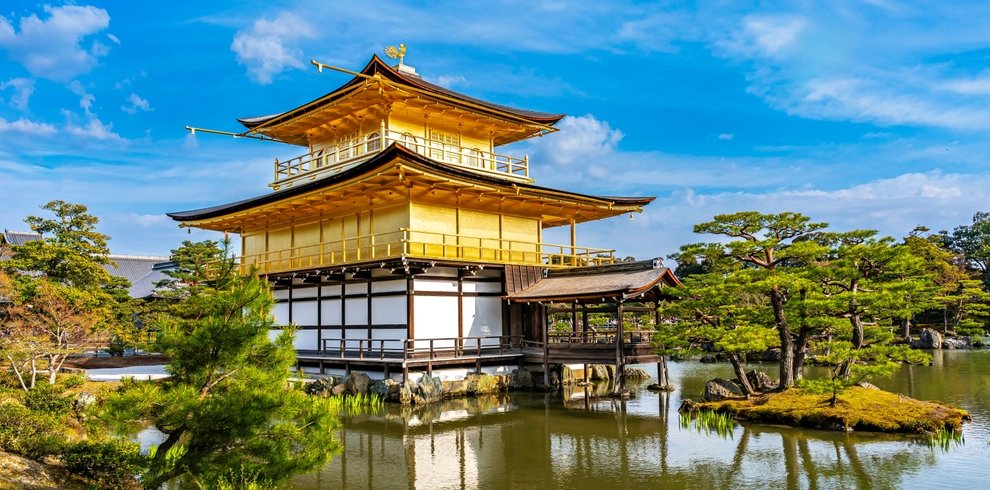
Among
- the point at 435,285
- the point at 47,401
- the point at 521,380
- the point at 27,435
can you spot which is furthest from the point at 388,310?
the point at 27,435

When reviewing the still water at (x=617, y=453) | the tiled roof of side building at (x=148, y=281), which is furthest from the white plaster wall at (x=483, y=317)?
the tiled roof of side building at (x=148, y=281)

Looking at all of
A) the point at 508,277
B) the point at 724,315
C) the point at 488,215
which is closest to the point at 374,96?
the point at 488,215

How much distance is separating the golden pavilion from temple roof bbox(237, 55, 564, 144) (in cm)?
7

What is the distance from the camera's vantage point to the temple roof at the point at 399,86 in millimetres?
23422

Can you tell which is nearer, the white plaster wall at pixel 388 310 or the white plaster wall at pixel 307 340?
the white plaster wall at pixel 388 310

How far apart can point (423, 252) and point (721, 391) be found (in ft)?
32.6

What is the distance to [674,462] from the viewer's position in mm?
12531

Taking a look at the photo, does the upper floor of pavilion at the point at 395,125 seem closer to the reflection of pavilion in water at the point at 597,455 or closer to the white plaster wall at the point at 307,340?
the white plaster wall at the point at 307,340

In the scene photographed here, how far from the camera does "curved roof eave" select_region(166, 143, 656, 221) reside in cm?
2006

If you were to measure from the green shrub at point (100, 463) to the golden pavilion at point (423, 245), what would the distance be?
10.8m

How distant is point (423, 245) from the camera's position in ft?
73.2

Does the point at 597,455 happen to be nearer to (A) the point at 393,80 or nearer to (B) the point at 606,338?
(B) the point at 606,338

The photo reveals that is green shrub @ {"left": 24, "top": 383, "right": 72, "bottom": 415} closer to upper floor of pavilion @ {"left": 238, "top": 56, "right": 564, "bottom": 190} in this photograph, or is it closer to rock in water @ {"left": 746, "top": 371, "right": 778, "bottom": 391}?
upper floor of pavilion @ {"left": 238, "top": 56, "right": 564, "bottom": 190}

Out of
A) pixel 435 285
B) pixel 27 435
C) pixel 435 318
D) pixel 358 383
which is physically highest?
pixel 435 285
